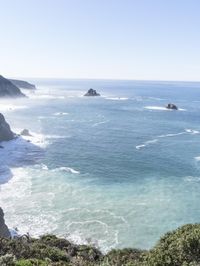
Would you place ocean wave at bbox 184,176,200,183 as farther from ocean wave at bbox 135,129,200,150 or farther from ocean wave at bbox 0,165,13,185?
→ ocean wave at bbox 0,165,13,185

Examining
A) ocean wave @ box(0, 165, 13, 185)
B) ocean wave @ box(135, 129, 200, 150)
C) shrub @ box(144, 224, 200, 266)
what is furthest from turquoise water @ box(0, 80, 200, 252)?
shrub @ box(144, 224, 200, 266)

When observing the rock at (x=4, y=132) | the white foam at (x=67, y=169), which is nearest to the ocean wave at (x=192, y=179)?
the white foam at (x=67, y=169)

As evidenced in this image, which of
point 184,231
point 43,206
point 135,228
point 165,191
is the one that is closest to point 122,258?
point 184,231

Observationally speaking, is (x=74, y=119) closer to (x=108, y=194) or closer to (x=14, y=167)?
(x=14, y=167)

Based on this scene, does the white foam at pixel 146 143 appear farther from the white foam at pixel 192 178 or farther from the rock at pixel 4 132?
the rock at pixel 4 132

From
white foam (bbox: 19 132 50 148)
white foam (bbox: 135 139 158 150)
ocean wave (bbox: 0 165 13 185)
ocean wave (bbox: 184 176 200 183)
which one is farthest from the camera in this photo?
white foam (bbox: 19 132 50 148)

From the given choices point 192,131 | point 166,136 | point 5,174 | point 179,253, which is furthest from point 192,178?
point 192,131

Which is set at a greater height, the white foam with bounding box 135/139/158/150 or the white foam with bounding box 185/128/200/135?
the white foam with bounding box 185/128/200/135
